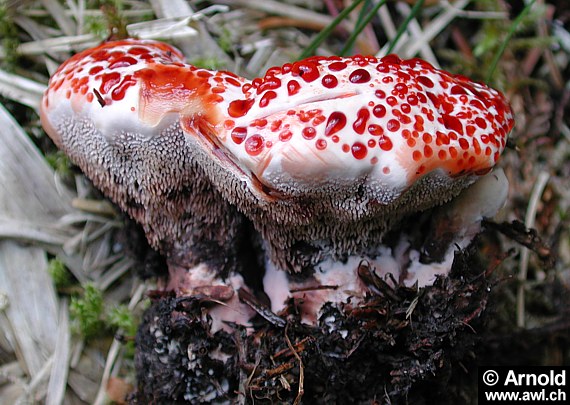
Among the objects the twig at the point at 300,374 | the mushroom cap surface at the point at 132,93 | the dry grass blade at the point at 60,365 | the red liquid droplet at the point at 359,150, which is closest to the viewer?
the red liquid droplet at the point at 359,150

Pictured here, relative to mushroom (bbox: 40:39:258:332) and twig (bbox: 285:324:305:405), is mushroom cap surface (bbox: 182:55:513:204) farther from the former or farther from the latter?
twig (bbox: 285:324:305:405)

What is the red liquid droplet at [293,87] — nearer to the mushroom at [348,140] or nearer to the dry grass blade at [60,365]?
the mushroom at [348,140]

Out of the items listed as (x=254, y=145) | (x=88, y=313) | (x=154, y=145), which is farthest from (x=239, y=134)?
(x=88, y=313)

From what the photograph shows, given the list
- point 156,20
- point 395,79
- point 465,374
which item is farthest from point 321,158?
point 156,20

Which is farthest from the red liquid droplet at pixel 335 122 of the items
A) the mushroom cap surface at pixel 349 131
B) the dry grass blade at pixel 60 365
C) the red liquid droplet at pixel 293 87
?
the dry grass blade at pixel 60 365

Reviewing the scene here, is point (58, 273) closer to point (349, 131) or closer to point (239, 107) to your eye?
point (239, 107)

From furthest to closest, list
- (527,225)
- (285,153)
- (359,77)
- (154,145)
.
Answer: (527,225) < (154,145) < (359,77) < (285,153)

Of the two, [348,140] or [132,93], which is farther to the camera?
[132,93]
